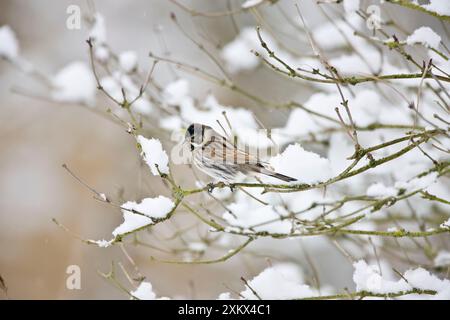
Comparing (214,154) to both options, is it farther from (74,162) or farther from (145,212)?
(74,162)

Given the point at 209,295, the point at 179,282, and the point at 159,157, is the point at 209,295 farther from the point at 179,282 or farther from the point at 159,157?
the point at 159,157

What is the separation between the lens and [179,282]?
1037 centimetres

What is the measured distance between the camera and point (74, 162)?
35.6ft

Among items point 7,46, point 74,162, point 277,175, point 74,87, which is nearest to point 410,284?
point 277,175

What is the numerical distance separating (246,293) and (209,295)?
6.88 meters

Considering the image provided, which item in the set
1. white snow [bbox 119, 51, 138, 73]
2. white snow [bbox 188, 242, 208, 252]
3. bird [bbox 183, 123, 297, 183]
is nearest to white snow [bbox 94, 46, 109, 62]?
white snow [bbox 119, 51, 138, 73]

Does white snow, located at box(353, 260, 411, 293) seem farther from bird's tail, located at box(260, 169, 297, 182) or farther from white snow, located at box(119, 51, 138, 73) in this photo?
white snow, located at box(119, 51, 138, 73)

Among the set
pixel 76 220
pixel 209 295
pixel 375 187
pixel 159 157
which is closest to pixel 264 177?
pixel 375 187

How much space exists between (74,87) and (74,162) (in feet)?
17.7

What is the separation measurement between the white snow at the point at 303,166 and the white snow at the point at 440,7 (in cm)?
100

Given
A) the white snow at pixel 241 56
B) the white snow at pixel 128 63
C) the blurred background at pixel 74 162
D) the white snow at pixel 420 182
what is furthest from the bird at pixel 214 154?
the blurred background at pixel 74 162

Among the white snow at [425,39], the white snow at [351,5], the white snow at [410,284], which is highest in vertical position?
the white snow at [351,5]

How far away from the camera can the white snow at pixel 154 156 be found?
309 cm

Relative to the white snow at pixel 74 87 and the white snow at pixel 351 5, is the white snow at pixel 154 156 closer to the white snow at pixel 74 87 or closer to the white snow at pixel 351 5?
the white snow at pixel 351 5
